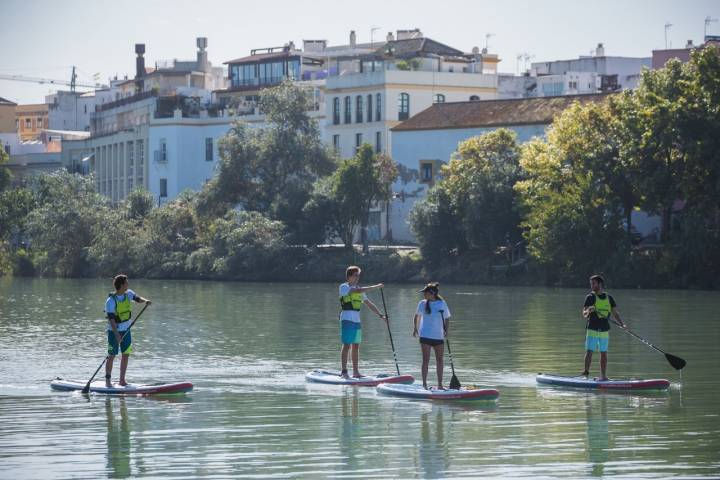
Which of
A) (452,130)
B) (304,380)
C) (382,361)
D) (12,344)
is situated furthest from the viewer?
(452,130)

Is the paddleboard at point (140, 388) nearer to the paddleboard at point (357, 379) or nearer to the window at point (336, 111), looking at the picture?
the paddleboard at point (357, 379)

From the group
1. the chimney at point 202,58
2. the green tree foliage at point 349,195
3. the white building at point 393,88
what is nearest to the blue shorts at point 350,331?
the green tree foliage at point 349,195

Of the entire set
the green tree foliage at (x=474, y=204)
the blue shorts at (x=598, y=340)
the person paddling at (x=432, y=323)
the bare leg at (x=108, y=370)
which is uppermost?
the green tree foliage at (x=474, y=204)

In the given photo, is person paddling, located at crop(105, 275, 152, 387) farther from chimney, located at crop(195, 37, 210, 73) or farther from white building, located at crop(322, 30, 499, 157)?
chimney, located at crop(195, 37, 210, 73)

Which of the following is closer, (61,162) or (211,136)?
(211,136)

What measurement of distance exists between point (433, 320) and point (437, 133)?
73435 millimetres

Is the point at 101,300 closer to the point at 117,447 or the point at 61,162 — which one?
the point at 117,447

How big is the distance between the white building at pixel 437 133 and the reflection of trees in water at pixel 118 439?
2636 inches

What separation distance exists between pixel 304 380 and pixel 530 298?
35.7m

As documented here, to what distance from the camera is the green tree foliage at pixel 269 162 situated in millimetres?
99375

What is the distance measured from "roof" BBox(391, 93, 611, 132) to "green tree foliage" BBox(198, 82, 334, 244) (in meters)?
6.84

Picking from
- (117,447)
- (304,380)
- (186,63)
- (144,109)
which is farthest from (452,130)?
(117,447)

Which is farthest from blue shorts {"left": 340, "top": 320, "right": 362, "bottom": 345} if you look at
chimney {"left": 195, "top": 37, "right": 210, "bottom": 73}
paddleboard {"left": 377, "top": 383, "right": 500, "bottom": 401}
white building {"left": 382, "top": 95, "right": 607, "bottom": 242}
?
chimney {"left": 195, "top": 37, "right": 210, "bottom": 73}

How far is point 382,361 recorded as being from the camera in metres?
36.7
